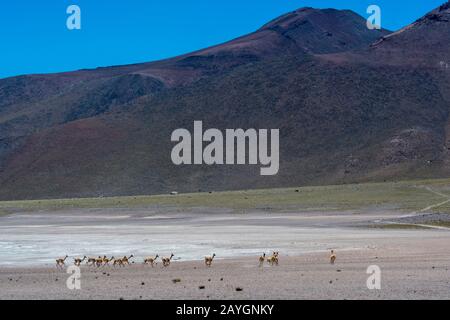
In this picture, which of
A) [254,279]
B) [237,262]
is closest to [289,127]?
[237,262]

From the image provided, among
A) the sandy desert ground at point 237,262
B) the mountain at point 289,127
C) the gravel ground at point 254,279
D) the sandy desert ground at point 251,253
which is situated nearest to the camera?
the gravel ground at point 254,279

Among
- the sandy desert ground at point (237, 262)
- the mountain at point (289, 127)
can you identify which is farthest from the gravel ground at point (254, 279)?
the mountain at point (289, 127)

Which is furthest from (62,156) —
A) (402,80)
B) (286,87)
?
(402,80)

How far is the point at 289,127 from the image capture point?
377 feet

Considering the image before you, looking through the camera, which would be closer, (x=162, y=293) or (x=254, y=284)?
(x=162, y=293)

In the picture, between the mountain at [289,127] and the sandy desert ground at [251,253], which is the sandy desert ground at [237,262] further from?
the mountain at [289,127]

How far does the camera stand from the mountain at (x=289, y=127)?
101 m

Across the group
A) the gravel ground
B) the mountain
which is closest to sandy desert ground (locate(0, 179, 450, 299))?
the gravel ground

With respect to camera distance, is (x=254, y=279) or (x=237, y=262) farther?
(x=237, y=262)

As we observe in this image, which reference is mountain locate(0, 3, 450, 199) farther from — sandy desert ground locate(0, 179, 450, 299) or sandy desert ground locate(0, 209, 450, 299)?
sandy desert ground locate(0, 209, 450, 299)

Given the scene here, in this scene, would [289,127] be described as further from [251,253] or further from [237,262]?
[237,262]

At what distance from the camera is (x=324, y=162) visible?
10331cm

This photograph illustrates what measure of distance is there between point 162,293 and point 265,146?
94673 mm
